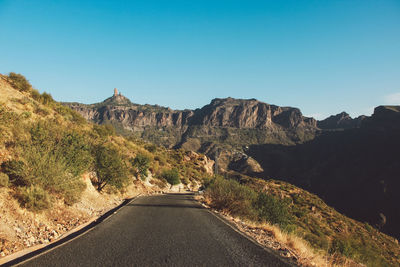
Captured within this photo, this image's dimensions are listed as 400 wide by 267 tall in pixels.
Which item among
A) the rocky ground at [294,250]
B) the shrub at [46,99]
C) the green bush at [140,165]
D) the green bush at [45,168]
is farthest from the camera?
the green bush at [140,165]

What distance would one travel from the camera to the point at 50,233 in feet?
19.9

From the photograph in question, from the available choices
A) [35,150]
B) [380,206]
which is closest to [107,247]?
[35,150]

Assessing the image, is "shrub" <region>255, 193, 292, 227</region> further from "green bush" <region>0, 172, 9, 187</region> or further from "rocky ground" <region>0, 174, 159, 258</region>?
"green bush" <region>0, 172, 9, 187</region>

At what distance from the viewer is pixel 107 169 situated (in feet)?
48.5

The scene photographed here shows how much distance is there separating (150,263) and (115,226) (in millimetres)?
3463

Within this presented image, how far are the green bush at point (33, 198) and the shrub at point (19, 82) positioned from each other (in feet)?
66.0

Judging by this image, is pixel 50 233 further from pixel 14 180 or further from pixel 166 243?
pixel 166 243

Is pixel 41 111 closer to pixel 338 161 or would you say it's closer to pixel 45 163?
pixel 45 163

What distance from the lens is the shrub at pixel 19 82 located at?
70.5 feet

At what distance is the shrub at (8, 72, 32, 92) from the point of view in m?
21.5

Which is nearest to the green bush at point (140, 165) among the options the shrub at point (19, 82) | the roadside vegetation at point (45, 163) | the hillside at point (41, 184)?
the roadside vegetation at point (45, 163)

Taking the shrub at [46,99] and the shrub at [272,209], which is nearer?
the shrub at [272,209]

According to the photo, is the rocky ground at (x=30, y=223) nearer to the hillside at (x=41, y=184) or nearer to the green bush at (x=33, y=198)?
the hillside at (x=41, y=184)

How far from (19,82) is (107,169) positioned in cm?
1586
